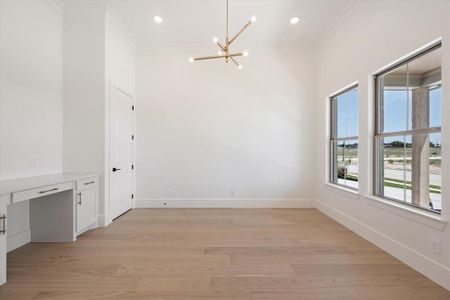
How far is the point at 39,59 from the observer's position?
3256mm

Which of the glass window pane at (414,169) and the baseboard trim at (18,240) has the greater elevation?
the glass window pane at (414,169)

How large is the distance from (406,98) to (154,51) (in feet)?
14.8

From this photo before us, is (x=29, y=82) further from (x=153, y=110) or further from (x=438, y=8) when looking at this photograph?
(x=438, y=8)

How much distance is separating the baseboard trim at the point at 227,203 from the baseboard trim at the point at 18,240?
204 centimetres

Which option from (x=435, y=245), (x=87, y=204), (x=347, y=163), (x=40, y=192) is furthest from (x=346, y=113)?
(x=40, y=192)

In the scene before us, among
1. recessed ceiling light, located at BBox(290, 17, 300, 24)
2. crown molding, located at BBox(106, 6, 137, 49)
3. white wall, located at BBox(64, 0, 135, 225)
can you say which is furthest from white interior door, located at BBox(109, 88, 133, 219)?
recessed ceiling light, located at BBox(290, 17, 300, 24)

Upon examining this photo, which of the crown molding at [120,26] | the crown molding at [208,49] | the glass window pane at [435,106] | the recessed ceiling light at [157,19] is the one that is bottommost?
the glass window pane at [435,106]

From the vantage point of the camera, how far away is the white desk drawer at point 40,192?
2.31m

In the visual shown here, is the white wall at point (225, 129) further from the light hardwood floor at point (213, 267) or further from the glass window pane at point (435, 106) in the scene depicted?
the glass window pane at point (435, 106)

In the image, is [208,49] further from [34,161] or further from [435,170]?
[435,170]

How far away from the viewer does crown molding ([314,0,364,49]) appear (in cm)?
349

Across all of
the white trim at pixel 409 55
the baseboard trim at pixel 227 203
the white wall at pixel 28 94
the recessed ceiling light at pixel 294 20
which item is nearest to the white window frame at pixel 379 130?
the white trim at pixel 409 55

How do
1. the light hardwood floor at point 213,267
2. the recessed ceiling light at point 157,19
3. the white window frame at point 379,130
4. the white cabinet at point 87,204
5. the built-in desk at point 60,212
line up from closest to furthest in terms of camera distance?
the light hardwood floor at point 213,267 < the white window frame at point 379,130 < the built-in desk at point 60,212 < the white cabinet at point 87,204 < the recessed ceiling light at point 157,19

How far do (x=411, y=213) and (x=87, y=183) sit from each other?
13.3 ft
